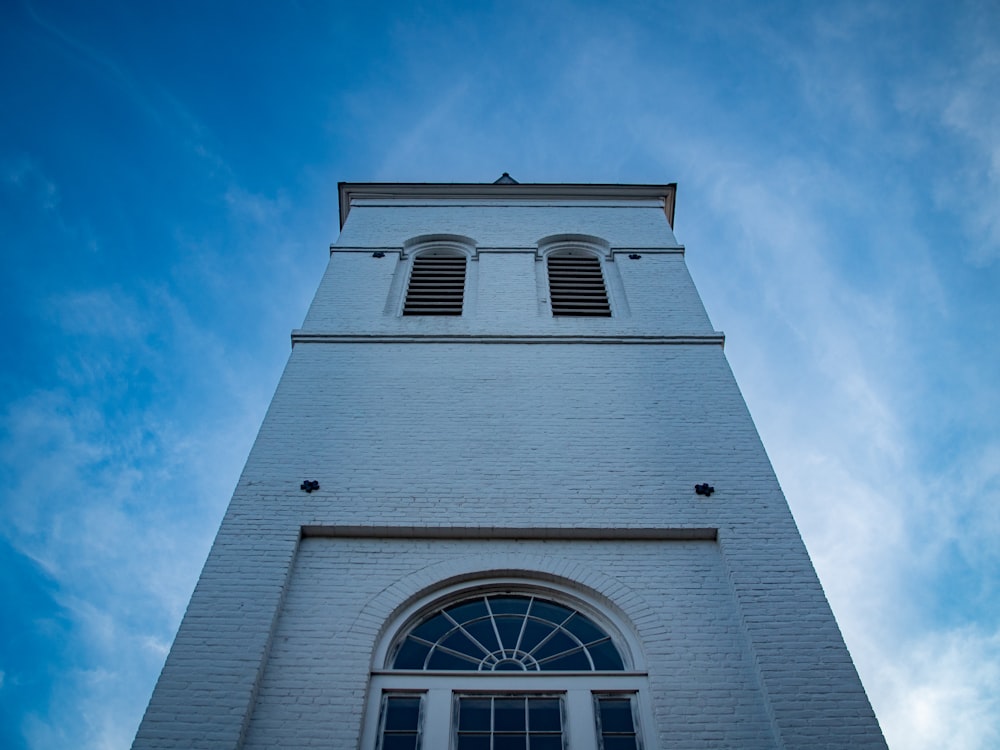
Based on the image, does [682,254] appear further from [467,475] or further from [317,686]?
[317,686]

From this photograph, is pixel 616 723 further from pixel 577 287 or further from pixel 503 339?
pixel 577 287

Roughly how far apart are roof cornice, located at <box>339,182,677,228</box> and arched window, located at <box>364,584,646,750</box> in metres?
11.2

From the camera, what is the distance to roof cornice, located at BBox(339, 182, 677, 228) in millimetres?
16953

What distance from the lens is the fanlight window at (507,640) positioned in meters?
6.67

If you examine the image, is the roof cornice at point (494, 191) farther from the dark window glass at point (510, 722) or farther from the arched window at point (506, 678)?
the dark window glass at point (510, 722)

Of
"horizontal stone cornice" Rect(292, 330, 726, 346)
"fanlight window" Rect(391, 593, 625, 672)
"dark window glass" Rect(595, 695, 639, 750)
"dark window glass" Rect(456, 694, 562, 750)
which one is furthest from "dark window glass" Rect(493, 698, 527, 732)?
"horizontal stone cornice" Rect(292, 330, 726, 346)

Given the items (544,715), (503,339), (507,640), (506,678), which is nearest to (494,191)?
(503,339)

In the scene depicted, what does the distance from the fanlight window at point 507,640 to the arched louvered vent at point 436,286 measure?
19.0ft

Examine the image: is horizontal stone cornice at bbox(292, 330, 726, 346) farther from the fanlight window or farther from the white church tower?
the fanlight window

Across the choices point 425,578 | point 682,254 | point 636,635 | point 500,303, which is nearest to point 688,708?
point 636,635

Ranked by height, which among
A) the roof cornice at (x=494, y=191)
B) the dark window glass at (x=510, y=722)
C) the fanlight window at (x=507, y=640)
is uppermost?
the roof cornice at (x=494, y=191)

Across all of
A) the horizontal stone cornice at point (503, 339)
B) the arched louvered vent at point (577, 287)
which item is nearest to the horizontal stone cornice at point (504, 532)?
the horizontal stone cornice at point (503, 339)

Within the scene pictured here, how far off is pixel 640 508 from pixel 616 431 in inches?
Answer: 49.9

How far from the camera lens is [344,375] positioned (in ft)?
33.1
